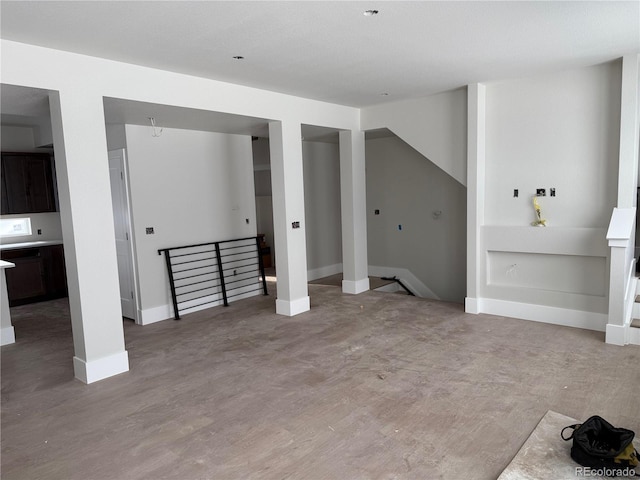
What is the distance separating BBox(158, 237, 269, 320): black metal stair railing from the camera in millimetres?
5699

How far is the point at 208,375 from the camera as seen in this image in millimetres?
3791

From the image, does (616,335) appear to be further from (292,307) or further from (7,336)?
(7,336)

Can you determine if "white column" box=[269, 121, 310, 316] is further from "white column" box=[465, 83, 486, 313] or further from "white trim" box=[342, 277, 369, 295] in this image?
"white column" box=[465, 83, 486, 313]

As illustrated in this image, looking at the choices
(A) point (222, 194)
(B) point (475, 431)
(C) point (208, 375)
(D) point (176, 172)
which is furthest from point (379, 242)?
(B) point (475, 431)

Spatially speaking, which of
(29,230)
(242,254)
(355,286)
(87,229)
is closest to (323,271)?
(355,286)

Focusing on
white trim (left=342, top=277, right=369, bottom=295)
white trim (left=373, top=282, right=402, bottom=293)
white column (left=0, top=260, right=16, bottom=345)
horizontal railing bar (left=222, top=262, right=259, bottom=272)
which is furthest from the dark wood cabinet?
white trim (left=373, top=282, right=402, bottom=293)

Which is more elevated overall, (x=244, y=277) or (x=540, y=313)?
(x=244, y=277)

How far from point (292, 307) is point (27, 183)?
4641mm

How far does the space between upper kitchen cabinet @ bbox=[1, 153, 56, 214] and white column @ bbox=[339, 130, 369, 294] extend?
15.1 ft

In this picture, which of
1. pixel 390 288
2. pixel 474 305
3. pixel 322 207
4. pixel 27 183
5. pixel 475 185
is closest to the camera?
pixel 475 185

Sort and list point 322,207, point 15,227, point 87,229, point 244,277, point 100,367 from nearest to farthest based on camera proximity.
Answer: point 87,229 < point 100,367 < point 244,277 < point 15,227 < point 322,207

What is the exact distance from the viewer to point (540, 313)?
4.96 meters

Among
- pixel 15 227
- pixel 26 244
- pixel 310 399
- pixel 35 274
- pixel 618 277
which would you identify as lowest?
pixel 310 399

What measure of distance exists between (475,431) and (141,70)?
12.4 ft
